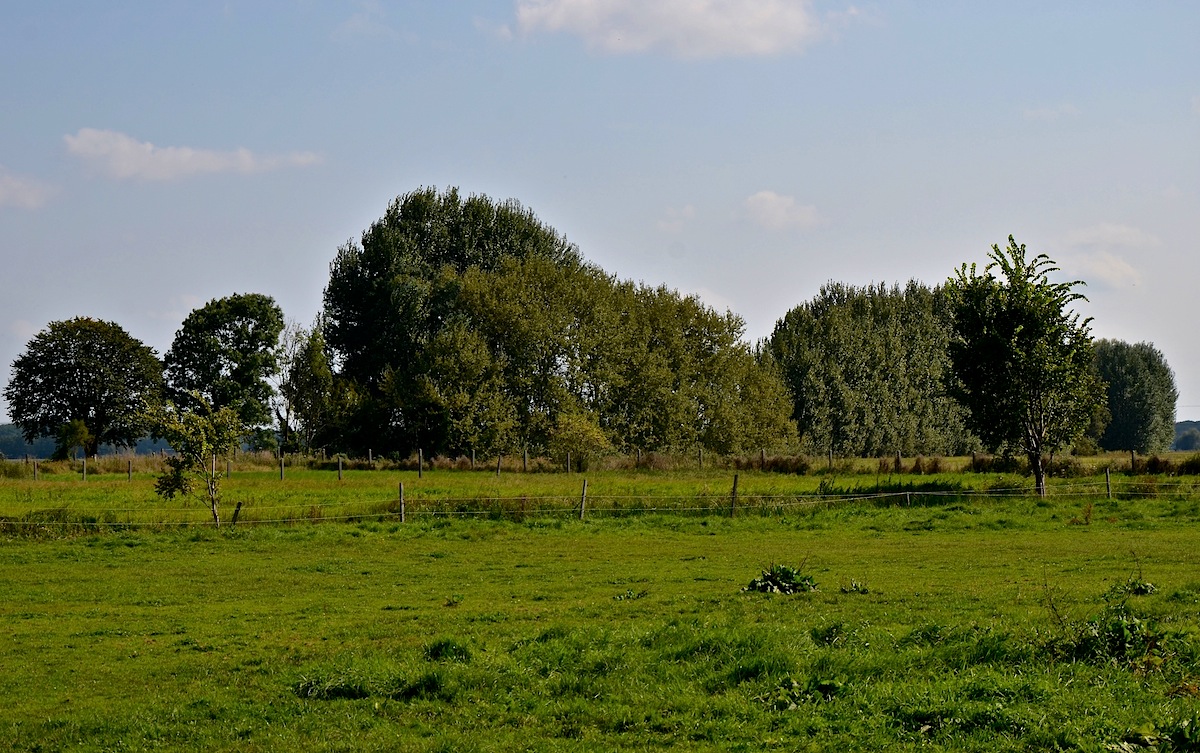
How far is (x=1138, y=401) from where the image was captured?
411 feet

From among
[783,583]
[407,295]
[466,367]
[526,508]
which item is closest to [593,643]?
[783,583]

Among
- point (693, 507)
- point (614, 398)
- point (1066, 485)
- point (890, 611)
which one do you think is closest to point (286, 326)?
point (614, 398)

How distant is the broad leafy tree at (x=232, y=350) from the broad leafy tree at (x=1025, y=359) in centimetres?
5719

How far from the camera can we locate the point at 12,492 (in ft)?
148

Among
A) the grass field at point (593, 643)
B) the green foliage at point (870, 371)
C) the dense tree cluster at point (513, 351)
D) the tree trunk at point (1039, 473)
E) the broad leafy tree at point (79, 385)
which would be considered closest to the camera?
the grass field at point (593, 643)

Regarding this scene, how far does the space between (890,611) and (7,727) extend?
485 inches

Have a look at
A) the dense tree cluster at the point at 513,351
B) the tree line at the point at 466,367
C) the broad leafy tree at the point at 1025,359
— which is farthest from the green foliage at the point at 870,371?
the broad leafy tree at the point at 1025,359

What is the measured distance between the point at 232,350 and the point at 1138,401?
332 ft

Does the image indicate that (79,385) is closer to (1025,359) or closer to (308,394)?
(308,394)

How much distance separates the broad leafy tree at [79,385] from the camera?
85188mm

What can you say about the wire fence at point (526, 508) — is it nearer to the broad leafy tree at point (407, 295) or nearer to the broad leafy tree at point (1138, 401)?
the broad leafy tree at point (407, 295)

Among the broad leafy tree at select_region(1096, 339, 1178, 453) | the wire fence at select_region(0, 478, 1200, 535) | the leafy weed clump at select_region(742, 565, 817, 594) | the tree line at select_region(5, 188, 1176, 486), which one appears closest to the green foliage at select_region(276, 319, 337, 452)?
the tree line at select_region(5, 188, 1176, 486)

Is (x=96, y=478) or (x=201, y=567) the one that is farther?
(x=96, y=478)

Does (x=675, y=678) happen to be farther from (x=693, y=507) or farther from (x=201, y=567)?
(x=693, y=507)
